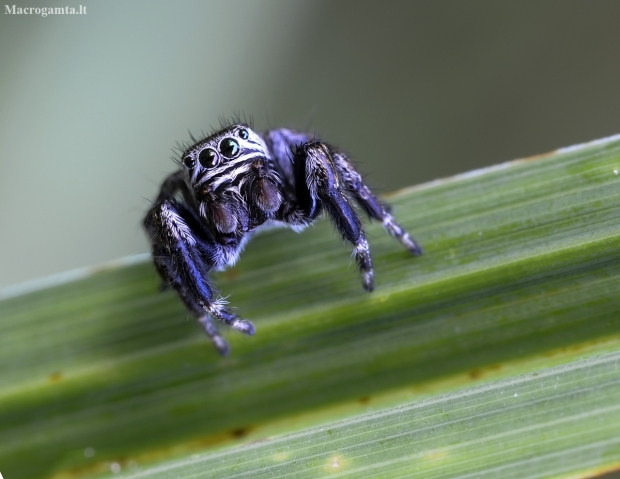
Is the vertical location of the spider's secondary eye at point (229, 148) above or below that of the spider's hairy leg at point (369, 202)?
above

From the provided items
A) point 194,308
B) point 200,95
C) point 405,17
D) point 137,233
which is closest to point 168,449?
point 194,308

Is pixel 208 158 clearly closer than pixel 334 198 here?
No

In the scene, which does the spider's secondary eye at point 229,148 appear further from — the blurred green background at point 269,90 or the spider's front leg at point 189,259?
the blurred green background at point 269,90

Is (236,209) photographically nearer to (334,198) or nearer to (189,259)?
(189,259)

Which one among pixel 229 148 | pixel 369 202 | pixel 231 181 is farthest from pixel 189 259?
pixel 369 202

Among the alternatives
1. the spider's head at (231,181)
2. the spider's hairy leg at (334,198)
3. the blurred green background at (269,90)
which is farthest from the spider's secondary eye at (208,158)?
the blurred green background at (269,90)

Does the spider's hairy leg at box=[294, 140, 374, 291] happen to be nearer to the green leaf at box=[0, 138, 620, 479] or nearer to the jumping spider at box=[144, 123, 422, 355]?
the jumping spider at box=[144, 123, 422, 355]

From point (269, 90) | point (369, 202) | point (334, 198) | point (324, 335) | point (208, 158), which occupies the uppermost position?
point (208, 158)

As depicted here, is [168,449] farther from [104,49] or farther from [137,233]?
[104,49]
